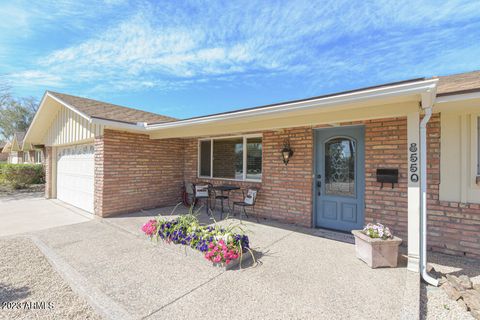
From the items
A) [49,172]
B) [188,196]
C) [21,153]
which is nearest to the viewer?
[188,196]

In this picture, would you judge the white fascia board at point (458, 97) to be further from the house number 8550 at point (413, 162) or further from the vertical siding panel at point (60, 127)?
the vertical siding panel at point (60, 127)

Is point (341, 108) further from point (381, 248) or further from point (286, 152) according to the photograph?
point (381, 248)

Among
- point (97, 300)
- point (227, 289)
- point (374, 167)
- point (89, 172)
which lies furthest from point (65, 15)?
point (374, 167)

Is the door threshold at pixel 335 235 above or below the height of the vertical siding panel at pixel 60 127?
below

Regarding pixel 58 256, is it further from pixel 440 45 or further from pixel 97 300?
pixel 440 45

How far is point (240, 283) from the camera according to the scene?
8.96 feet

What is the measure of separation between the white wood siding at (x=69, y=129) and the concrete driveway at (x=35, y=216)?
91.1 inches

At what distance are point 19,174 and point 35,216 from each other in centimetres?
882

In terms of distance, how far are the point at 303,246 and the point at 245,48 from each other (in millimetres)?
6236

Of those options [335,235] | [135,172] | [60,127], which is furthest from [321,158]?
[60,127]

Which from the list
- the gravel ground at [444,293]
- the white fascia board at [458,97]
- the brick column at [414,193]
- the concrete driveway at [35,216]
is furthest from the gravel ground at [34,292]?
the white fascia board at [458,97]

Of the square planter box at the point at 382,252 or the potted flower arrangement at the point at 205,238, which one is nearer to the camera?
the square planter box at the point at 382,252

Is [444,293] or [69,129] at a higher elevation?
[69,129]

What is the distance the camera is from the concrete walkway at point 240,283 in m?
2.20
